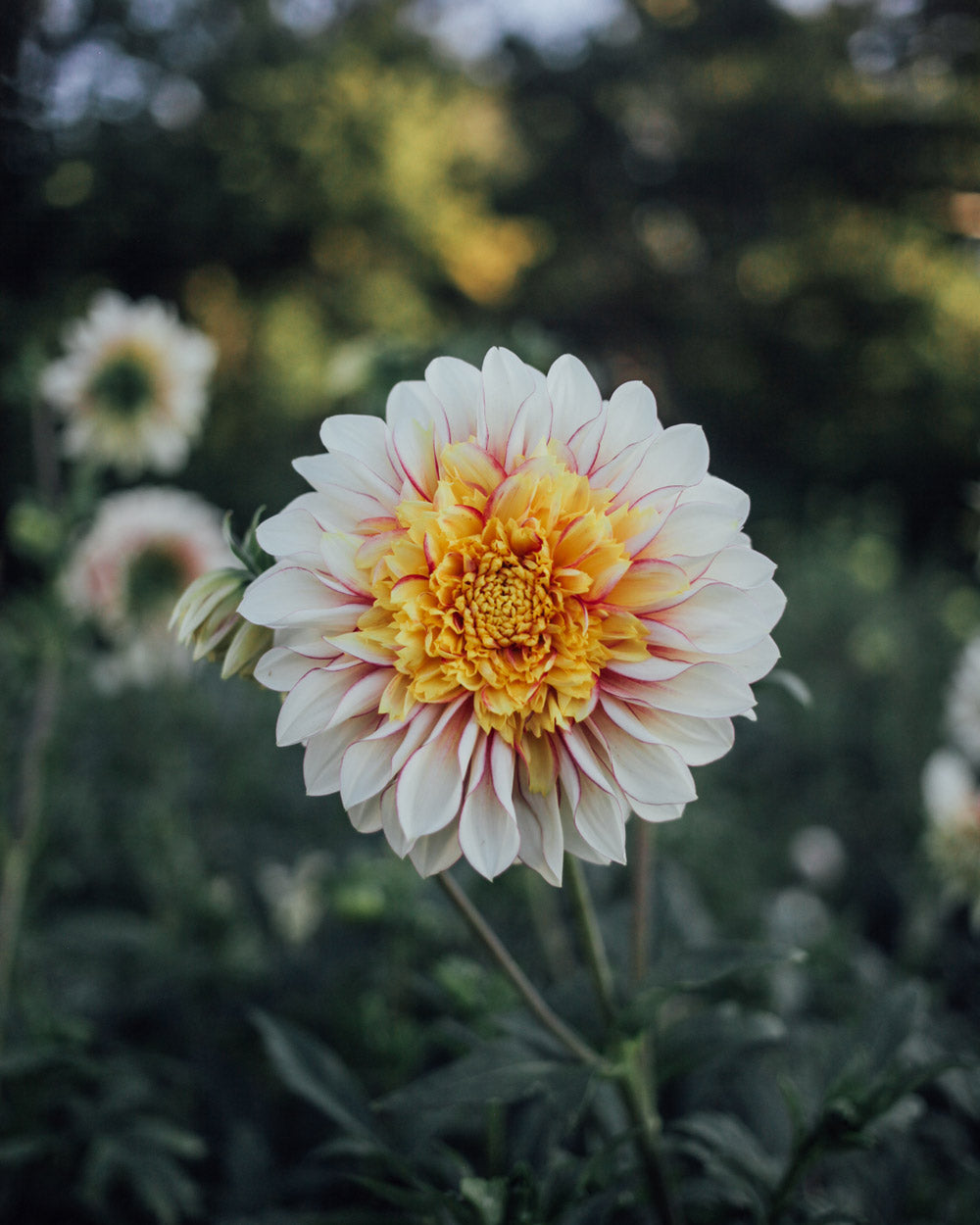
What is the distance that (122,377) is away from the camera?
82.2 inches

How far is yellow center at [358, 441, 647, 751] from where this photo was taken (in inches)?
30.6

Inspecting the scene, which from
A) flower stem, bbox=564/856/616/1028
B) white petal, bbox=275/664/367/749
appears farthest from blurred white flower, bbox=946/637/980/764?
white petal, bbox=275/664/367/749

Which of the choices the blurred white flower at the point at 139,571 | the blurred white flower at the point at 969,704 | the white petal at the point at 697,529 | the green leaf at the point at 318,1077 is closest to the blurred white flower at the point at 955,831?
the blurred white flower at the point at 969,704

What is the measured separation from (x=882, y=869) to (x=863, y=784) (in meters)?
0.95

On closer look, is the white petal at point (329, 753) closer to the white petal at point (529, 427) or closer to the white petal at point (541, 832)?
the white petal at point (541, 832)

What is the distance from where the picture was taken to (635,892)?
113 centimetres

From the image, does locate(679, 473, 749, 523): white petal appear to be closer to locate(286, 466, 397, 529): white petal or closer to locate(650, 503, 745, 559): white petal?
locate(650, 503, 745, 559): white petal

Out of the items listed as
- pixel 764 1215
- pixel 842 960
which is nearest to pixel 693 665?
pixel 764 1215

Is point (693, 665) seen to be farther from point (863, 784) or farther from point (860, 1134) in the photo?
point (863, 784)

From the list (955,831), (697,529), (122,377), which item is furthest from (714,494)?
(122,377)

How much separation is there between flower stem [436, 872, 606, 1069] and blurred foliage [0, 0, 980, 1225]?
0.11ft

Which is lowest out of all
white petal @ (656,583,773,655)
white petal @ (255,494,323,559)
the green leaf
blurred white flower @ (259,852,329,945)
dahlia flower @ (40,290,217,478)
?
the green leaf

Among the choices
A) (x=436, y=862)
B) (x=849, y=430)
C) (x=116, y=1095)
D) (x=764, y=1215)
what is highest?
(x=849, y=430)

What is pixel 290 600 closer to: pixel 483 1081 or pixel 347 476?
pixel 347 476
